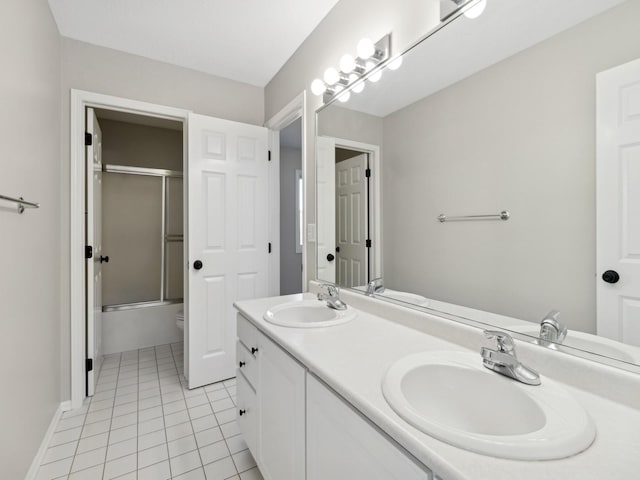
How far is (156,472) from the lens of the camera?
4.71 ft

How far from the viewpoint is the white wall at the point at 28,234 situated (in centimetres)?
117

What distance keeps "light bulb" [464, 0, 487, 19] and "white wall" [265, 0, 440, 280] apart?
15cm

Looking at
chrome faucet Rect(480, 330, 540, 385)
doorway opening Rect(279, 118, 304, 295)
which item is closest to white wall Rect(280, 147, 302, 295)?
doorway opening Rect(279, 118, 304, 295)

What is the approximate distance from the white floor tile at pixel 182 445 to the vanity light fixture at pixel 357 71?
203cm

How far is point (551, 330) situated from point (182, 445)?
1788 mm

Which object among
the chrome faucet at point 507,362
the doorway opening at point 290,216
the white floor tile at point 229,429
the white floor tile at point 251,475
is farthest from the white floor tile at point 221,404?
the doorway opening at point 290,216

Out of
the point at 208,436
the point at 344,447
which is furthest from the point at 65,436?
the point at 344,447

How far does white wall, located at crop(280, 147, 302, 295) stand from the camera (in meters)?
4.06

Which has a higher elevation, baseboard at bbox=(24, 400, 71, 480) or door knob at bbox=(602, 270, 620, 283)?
door knob at bbox=(602, 270, 620, 283)

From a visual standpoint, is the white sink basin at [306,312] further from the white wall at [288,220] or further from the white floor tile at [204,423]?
the white wall at [288,220]

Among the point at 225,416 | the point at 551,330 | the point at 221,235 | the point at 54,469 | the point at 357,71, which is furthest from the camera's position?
the point at 221,235

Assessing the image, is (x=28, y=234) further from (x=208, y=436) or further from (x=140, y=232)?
(x=140, y=232)

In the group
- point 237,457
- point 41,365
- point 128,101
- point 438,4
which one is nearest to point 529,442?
point 438,4

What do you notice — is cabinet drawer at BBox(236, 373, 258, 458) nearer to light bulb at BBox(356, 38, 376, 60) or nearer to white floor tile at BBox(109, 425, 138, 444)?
white floor tile at BBox(109, 425, 138, 444)
